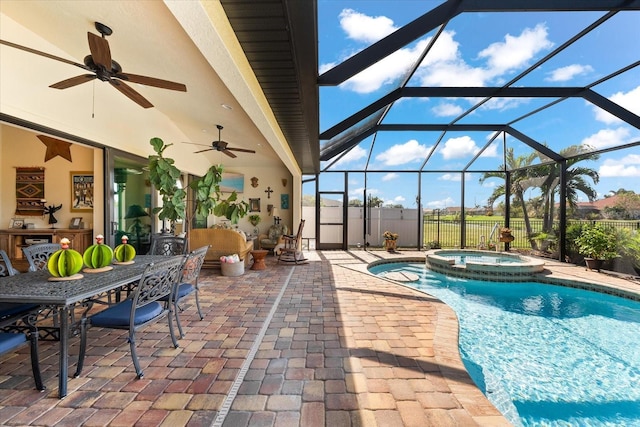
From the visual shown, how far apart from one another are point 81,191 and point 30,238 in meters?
1.16

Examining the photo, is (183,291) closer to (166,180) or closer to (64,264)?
(64,264)

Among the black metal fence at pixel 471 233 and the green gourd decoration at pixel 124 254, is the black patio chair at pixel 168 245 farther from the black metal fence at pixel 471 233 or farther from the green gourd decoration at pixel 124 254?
the black metal fence at pixel 471 233

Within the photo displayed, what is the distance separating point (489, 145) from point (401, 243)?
159 inches

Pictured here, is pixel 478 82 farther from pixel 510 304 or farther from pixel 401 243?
pixel 401 243

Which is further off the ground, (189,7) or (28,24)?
(28,24)

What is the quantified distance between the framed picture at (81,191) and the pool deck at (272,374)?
3.53 metres

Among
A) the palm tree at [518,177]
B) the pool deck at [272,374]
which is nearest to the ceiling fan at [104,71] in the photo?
the pool deck at [272,374]

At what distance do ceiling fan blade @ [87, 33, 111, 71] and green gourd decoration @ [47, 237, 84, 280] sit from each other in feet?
5.24

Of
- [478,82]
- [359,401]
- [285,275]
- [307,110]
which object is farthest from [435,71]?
[359,401]

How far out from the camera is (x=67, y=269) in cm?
220

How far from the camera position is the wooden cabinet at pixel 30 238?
190 inches

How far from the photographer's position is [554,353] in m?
2.97

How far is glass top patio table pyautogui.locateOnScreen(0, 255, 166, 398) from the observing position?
1.78 metres

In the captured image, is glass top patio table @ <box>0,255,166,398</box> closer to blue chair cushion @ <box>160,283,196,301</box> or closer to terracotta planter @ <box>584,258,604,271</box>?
blue chair cushion @ <box>160,283,196,301</box>
